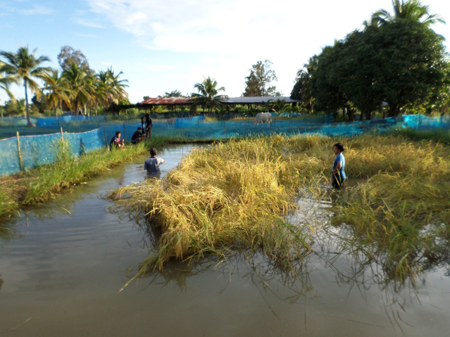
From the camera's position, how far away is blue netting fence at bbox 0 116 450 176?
7.37m

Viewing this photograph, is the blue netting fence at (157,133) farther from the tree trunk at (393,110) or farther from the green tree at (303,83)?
the green tree at (303,83)

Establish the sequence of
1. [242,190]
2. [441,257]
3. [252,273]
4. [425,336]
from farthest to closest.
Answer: [242,190] < [441,257] < [252,273] < [425,336]

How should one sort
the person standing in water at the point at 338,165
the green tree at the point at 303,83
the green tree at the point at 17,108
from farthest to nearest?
the green tree at the point at 17,108, the green tree at the point at 303,83, the person standing in water at the point at 338,165

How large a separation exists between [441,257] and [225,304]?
2.67m

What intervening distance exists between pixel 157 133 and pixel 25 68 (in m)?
20.0

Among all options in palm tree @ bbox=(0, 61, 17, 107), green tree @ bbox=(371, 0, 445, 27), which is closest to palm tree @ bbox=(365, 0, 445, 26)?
green tree @ bbox=(371, 0, 445, 27)

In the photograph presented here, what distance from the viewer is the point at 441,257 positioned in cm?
338

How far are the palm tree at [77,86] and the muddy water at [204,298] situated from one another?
34.7 metres

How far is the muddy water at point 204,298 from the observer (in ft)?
7.95

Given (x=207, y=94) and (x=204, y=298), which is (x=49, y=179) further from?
(x=207, y=94)

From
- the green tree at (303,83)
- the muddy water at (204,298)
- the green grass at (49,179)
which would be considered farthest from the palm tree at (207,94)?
the muddy water at (204,298)

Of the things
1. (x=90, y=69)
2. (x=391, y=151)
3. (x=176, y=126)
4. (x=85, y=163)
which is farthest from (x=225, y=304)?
(x=90, y=69)

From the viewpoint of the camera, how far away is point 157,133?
18.2 metres

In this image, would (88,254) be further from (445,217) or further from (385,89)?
(385,89)
